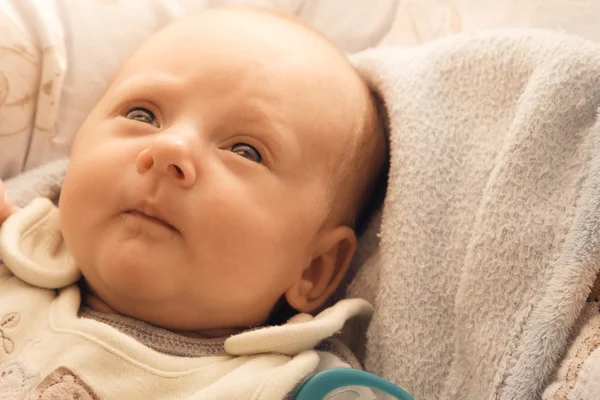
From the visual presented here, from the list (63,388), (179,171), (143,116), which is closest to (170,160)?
(179,171)

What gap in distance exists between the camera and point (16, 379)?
769 millimetres

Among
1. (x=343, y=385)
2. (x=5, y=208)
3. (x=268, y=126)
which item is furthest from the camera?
(x=5, y=208)

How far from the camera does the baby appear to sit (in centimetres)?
80

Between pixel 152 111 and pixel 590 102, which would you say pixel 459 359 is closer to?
pixel 590 102

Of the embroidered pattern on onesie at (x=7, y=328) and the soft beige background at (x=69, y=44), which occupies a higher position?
the soft beige background at (x=69, y=44)

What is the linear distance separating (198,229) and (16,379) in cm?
26

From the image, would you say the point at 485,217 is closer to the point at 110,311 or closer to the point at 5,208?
the point at 110,311

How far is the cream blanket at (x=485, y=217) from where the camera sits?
0.77 meters

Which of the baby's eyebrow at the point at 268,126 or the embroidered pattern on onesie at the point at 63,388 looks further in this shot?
the baby's eyebrow at the point at 268,126

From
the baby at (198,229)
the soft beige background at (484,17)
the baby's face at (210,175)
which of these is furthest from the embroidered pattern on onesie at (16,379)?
the soft beige background at (484,17)

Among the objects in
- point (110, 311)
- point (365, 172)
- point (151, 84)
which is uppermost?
point (151, 84)

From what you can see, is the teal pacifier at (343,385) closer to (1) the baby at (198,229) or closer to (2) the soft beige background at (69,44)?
(1) the baby at (198,229)

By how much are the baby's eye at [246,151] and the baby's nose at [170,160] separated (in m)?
0.08

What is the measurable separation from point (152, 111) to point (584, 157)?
0.53 metres
